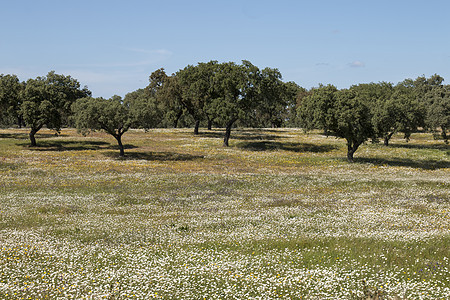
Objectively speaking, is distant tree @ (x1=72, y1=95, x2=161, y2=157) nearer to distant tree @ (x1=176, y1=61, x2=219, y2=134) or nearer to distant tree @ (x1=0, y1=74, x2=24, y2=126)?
distant tree @ (x1=176, y1=61, x2=219, y2=134)

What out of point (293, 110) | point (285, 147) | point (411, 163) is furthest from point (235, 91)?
point (293, 110)

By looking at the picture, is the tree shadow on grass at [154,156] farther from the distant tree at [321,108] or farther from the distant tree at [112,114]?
the distant tree at [321,108]

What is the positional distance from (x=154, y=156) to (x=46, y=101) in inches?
895

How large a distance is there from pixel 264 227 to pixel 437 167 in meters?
39.3

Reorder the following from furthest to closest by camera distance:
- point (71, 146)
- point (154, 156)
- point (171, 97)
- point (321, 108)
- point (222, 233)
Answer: point (171, 97) → point (71, 146) → point (154, 156) → point (321, 108) → point (222, 233)

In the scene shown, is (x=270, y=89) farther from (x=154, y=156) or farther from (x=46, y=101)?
(x=46, y=101)

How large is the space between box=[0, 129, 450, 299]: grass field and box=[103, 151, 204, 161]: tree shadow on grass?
973cm

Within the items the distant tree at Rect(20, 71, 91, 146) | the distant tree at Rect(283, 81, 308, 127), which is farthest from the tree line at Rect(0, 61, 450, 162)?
the distant tree at Rect(283, 81, 308, 127)

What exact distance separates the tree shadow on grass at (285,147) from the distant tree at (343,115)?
47.0 feet

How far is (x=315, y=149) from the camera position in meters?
65.1

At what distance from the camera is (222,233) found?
17359 mm

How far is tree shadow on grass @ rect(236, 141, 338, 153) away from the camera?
6488cm

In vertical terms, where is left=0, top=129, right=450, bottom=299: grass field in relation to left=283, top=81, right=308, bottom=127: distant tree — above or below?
below

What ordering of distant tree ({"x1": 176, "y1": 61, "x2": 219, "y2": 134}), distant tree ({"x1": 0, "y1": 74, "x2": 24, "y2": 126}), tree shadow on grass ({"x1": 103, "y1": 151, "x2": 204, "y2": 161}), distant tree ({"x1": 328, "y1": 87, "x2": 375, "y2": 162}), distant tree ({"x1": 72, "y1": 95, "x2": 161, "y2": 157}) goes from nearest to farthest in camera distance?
1. distant tree ({"x1": 328, "y1": 87, "x2": 375, "y2": 162})
2. distant tree ({"x1": 72, "y1": 95, "x2": 161, "y2": 157})
3. tree shadow on grass ({"x1": 103, "y1": 151, "x2": 204, "y2": 161})
4. distant tree ({"x1": 176, "y1": 61, "x2": 219, "y2": 134})
5. distant tree ({"x1": 0, "y1": 74, "x2": 24, "y2": 126})
